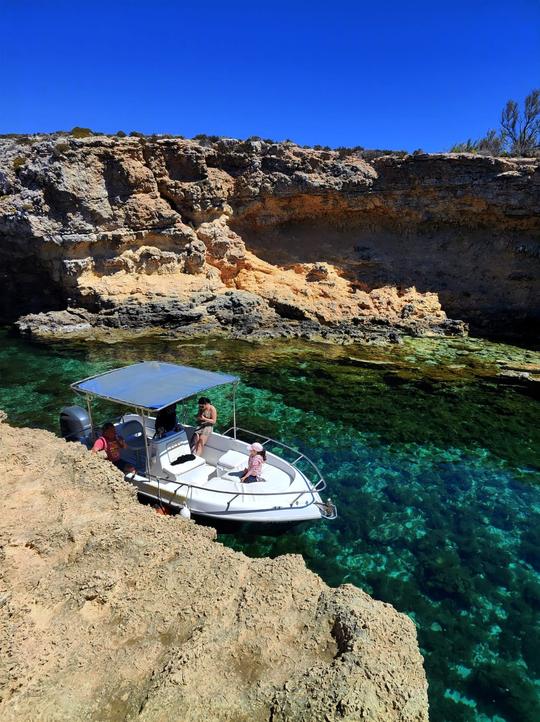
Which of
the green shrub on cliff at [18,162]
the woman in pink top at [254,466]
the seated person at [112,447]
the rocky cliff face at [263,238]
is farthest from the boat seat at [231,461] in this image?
the green shrub on cliff at [18,162]

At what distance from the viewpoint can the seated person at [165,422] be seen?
10391 mm

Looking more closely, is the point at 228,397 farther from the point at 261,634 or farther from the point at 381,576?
the point at 261,634

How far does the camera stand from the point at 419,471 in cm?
1210

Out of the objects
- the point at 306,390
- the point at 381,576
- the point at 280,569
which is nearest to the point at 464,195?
the point at 306,390

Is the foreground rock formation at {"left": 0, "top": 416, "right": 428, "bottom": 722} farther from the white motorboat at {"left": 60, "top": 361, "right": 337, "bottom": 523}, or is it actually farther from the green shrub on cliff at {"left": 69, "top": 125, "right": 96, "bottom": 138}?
the green shrub on cliff at {"left": 69, "top": 125, "right": 96, "bottom": 138}

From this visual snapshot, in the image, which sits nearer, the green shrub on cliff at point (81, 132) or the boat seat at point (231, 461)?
the boat seat at point (231, 461)

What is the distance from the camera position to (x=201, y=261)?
1117 inches

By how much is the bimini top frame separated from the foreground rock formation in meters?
3.48

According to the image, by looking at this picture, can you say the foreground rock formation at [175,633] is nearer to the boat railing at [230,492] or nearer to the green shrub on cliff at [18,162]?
the boat railing at [230,492]

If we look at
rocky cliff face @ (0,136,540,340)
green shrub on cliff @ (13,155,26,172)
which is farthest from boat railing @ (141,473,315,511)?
green shrub on cliff @ (13,155,26,172)

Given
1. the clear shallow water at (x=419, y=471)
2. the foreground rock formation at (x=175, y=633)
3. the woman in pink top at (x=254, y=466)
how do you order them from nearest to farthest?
the foreground rock formation at (x=175, y=633) < the clear shallow water at (x=419, y=471) < the woman in pink top at (x=254, y=466)

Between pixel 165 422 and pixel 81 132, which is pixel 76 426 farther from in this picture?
pixel 81 132

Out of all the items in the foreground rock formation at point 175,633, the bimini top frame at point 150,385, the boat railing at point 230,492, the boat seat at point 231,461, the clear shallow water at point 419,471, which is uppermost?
the bimini top frame at point 150,385

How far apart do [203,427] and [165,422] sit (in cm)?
98
